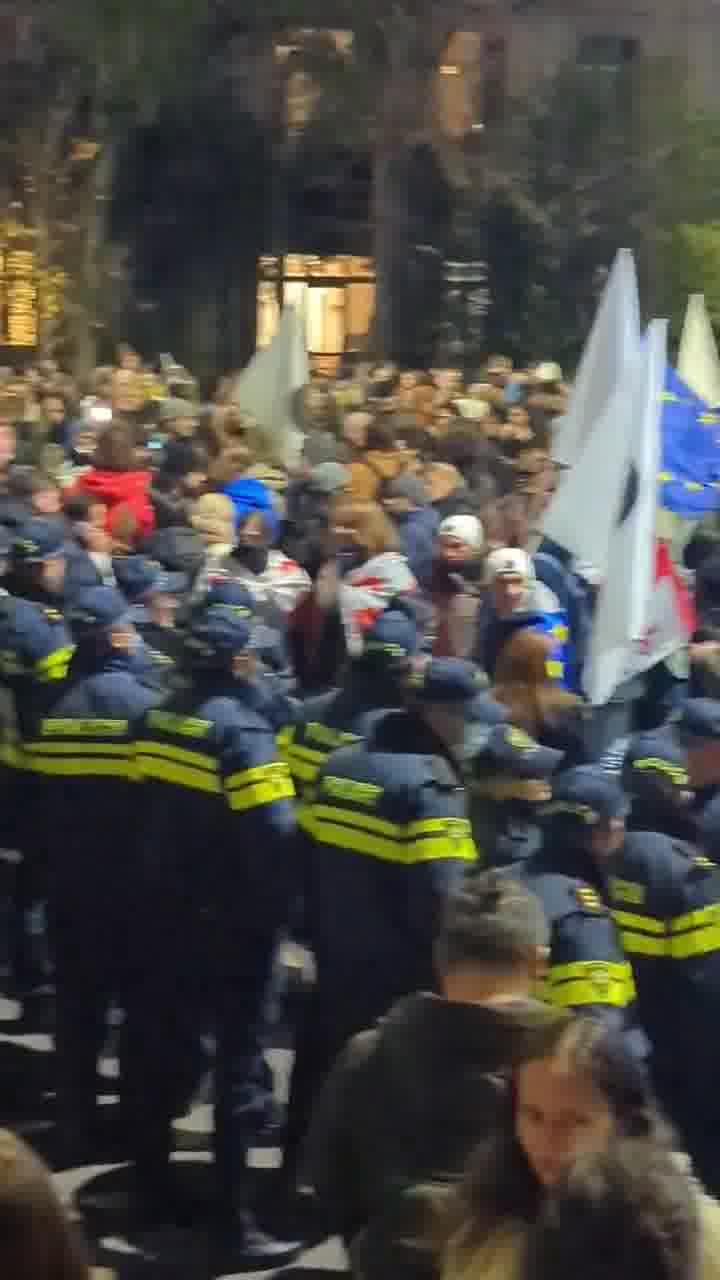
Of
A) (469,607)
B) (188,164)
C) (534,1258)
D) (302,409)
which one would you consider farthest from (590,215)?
(534,1258)

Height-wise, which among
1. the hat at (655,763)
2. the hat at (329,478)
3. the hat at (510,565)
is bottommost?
the hat at (655,763)

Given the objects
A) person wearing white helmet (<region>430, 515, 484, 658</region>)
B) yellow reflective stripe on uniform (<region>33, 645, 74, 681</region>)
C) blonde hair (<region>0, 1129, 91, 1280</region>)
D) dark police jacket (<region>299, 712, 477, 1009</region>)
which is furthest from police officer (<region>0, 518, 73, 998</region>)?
blonde hair (<region>0, 1129, 91, 1280</region>)

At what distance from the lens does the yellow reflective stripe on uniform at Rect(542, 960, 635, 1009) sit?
5.09m

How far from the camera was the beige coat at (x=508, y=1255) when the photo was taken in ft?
10.00

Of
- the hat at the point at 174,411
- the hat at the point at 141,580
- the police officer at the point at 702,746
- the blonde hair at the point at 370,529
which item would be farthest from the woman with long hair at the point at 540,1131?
the hat at the point at 174,411

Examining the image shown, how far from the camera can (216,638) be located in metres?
6.42


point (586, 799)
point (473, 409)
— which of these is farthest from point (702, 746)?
point (473, 409)

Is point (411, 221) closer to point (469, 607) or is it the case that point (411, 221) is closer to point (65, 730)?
point (469, 607)

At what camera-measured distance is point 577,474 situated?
8398 mm

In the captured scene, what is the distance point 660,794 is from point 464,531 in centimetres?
435

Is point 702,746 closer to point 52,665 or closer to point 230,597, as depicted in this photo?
point 230,597

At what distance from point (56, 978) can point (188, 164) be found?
32.4 m

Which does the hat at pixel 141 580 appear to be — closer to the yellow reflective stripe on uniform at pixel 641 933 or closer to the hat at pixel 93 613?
the hat at pixel 93 613

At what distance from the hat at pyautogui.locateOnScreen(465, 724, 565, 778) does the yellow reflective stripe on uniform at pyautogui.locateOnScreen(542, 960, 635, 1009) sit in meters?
0.66
